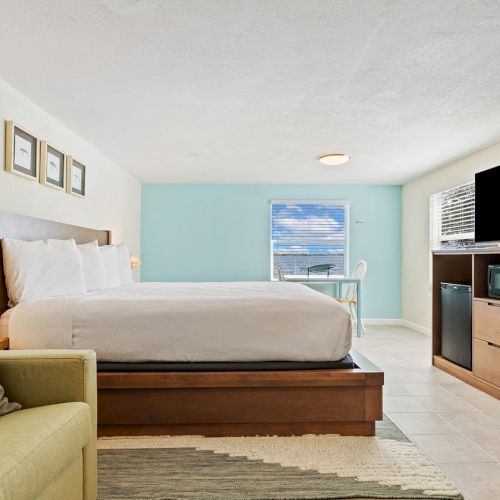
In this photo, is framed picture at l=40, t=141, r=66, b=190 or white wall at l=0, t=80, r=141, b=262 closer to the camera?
white wall at l=0, t=80, r=141, b=262

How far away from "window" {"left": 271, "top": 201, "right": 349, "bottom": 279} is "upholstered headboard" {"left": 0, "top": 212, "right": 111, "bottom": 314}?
330cm

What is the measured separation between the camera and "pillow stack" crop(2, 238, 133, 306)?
8.64 ft

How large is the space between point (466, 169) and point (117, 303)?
172 inches

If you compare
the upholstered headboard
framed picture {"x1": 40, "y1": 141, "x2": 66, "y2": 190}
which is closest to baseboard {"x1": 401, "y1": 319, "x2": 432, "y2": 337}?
the upholstered headboard

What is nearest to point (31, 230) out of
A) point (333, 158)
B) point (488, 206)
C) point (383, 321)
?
point (333, 158)

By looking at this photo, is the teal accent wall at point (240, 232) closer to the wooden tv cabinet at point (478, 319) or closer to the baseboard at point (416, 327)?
the baseboard at point (416, 327)

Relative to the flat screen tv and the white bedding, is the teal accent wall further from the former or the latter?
the white bedding

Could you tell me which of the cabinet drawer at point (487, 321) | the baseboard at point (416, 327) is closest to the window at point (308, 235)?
the baseboard at point (416, 327)

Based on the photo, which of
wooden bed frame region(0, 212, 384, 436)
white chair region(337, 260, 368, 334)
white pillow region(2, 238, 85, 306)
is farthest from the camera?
white chair region(337, 260, 368, 334)

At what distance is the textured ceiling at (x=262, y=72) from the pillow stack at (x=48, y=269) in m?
1.15

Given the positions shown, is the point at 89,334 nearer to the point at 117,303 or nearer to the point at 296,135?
the point at 117,303

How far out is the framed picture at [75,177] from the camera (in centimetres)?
388

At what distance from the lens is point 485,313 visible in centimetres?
327

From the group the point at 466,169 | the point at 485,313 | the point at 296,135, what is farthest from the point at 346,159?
the point at 485,313
